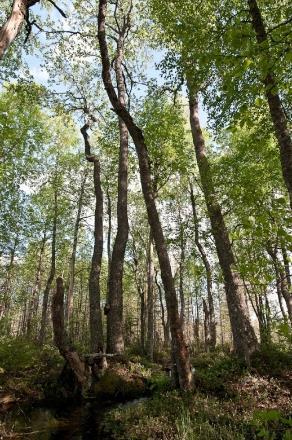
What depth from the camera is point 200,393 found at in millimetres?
8656

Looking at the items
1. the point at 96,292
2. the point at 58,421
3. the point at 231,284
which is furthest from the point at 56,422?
the point at 96,292

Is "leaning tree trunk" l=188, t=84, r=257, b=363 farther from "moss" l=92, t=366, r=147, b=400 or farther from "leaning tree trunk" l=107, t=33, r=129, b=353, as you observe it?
"leaning tree trunk" l=107, t=33, r=129, b=353

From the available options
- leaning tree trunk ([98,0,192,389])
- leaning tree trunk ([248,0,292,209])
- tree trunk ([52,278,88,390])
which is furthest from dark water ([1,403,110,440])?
leaning tree trunk ([248,0,292,209])

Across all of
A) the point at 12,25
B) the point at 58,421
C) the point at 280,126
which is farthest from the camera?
the point at 58,421

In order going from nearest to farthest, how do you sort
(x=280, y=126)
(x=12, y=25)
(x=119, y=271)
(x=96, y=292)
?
(x=280, y=126)
(x=12, y=25)
(x=119, y=271)
(x=96, y=292)

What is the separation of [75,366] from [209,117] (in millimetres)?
9040

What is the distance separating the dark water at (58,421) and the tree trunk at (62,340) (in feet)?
2.90

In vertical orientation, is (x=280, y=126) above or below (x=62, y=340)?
above

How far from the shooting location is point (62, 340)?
10.1 metres

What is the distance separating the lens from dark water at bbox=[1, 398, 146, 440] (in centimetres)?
775

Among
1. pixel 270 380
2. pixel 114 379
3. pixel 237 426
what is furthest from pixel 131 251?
pixel 237 426

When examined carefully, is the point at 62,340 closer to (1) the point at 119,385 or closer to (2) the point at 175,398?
(1) the point at 119,385

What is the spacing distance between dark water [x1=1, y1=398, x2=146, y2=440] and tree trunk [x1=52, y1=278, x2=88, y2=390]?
2.90 feet

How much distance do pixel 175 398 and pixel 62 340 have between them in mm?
3627
